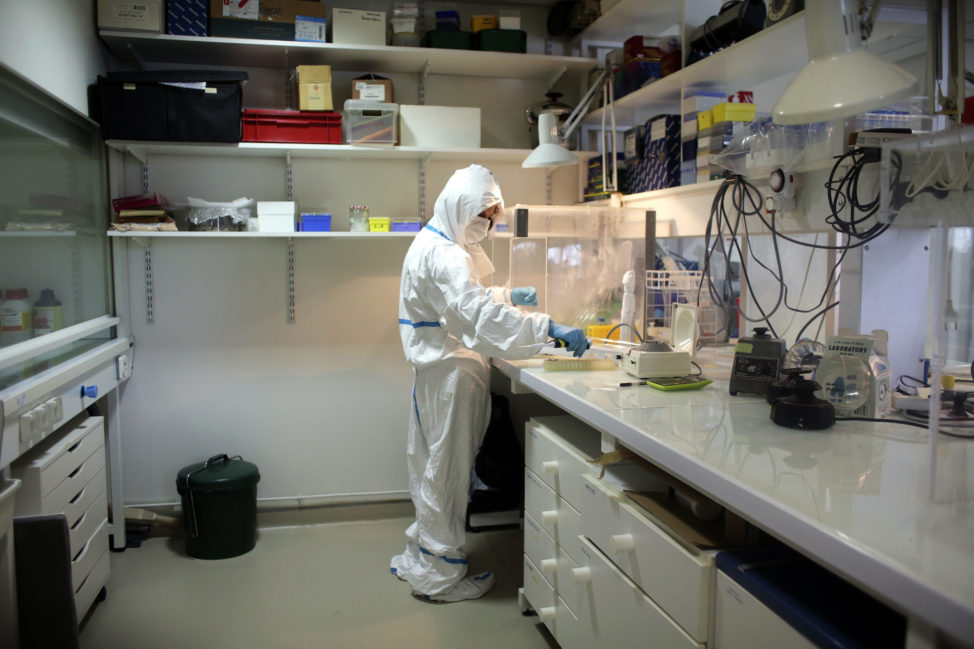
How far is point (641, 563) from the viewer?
56.7 inches

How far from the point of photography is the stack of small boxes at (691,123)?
98.0 inches

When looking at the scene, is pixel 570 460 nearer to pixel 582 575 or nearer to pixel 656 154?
pixel 582 575

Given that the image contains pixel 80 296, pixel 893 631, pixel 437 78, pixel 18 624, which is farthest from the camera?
pixel 437 78

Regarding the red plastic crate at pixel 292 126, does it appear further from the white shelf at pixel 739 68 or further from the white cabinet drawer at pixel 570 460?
the white cabinet drawer at pixel 570 460

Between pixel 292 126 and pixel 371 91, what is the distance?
37 centimetres

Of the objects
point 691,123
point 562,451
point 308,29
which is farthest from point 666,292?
point 308,29

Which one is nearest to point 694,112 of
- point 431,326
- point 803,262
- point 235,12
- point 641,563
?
point 803,262

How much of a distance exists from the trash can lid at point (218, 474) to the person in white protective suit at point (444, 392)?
2.59 ft

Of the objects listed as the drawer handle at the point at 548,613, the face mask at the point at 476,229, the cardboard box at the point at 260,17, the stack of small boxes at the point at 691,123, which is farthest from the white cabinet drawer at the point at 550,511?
the cardboard box at the point at 260,17

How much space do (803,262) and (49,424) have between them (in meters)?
2.51

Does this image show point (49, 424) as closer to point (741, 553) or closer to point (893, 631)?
point (741, 553)

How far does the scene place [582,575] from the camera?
1706 millimetres

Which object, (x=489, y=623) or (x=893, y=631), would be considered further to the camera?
(x=489, y=623)

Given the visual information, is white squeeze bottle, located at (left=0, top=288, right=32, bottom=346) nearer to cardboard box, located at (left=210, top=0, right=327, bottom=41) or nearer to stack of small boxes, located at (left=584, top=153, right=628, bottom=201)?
cardboard box, located at (left=210, top=0, right=327, bottom=41)
